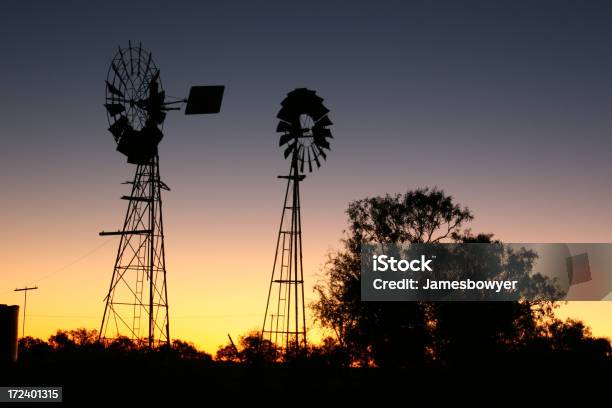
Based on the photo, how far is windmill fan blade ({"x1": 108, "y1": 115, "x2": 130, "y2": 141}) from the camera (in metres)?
39.8

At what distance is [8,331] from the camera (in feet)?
89.6

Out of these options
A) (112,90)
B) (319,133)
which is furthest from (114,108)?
(319,133)

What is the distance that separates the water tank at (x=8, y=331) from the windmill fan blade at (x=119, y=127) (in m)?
14.6

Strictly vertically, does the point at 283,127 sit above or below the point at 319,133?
above

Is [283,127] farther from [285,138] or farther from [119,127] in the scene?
[119,127]

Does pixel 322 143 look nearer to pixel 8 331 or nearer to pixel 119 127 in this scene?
pixel 119 127

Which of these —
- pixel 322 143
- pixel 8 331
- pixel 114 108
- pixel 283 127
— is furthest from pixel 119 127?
pixel 8 331

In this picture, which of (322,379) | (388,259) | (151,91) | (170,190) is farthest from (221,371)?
(151,91)

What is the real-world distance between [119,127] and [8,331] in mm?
15458

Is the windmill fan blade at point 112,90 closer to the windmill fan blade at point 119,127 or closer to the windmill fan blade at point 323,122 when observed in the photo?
the windmill fan blade at point 119,127

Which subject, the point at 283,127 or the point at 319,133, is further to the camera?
the point at 319,133

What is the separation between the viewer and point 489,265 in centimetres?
4372

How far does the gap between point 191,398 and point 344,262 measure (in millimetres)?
18887

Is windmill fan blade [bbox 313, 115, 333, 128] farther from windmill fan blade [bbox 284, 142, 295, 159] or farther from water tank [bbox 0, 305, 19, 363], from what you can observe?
water tank [bbox 0, 305, 19, 363]
